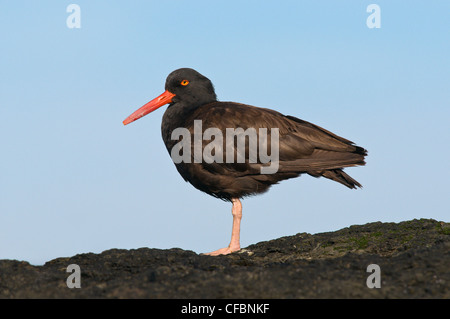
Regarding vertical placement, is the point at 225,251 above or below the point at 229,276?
above

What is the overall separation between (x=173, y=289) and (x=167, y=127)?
5.11 meters

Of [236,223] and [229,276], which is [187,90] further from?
[229,276]

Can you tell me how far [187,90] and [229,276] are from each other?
5.49 m

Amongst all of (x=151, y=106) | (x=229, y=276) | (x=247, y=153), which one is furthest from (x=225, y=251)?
(x=229, y=276)

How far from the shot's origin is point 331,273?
18.7 feet

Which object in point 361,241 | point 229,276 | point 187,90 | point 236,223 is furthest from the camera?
point 187,90

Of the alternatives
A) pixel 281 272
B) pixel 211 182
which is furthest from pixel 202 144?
pixel 281 272

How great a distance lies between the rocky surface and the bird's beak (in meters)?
3.57

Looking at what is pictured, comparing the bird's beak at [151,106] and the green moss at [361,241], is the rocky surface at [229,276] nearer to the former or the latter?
the green moss at [361,241]

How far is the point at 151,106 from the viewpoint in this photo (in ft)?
35.2

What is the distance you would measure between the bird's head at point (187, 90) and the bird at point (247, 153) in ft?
2.30

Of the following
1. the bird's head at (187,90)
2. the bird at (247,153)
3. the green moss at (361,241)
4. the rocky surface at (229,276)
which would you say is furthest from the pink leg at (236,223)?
the bird's head at (187,90)

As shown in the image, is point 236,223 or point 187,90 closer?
point 236,223
